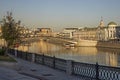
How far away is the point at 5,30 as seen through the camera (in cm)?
3791

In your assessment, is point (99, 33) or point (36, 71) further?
point (99, 33)

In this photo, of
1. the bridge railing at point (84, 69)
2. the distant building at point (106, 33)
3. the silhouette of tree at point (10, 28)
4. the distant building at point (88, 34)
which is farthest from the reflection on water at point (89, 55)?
the distant building at point (88, 34)

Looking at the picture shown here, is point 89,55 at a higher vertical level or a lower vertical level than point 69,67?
lower

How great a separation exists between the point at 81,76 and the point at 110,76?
2.63 meters

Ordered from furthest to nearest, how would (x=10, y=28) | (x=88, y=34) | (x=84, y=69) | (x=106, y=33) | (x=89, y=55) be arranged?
1. (x=88, y=34)
2. (x=106, y=33)
3. (x=89, y=55)
4. (x=10, y=28)
5. (x=84, y=69)

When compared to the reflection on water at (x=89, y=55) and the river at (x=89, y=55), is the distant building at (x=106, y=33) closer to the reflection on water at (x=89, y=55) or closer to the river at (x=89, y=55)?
the river at (x=89, y=55)

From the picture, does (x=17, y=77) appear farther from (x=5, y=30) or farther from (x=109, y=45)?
(x=109, y=45)

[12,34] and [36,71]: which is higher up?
[12,34]

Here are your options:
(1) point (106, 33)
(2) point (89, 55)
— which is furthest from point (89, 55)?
(1) point (106, 33)

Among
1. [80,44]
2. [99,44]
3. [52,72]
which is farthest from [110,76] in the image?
[80,44]

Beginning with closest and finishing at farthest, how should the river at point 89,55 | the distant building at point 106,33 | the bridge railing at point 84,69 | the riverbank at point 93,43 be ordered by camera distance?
the bridge railing at point 84,69
the river at point 89,55
the riverbank at point 93,43
the distant building at point 106,33

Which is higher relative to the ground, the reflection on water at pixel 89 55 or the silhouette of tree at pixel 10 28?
the silhouette of tree at pixel 10 28

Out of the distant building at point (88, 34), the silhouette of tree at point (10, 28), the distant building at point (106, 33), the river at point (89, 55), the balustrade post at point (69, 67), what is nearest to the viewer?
the balustrade post at point (69, 67)

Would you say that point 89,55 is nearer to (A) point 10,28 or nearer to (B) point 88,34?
(A) point 10,28
